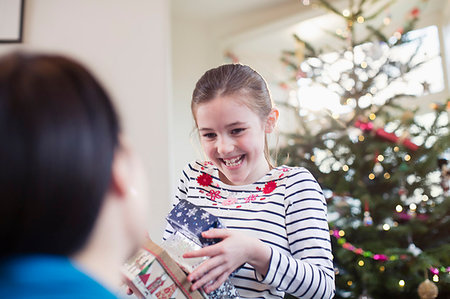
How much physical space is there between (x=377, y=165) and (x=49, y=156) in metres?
2.03

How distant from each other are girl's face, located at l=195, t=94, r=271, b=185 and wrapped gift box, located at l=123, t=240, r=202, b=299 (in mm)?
325

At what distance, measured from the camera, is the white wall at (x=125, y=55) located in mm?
2547

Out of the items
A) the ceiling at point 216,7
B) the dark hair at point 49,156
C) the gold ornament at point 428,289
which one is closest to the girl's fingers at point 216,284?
the dark hair at point 49,156

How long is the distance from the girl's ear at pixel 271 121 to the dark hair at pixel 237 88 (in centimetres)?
2

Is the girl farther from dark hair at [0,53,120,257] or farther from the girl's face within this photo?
dark hair at [0,53,120,257]

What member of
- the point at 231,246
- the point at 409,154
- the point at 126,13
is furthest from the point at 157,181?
the point at 231,246

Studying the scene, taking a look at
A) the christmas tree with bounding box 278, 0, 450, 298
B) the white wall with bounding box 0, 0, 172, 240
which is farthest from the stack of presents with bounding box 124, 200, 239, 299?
the white wall with bounding box 0, 0, 172, 240

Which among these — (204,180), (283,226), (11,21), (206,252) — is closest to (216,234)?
(206,252)

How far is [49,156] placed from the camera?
319 mm

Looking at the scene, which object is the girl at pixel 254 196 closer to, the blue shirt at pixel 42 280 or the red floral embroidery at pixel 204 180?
the red floral embroidery at pixel 204 180

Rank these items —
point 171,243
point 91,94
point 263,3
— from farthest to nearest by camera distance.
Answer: point 263,3
point 171,243
point 91,94

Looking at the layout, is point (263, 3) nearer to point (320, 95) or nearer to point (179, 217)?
point (320, 95)

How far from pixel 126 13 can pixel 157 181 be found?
1018mm

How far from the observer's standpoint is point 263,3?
10.8 ft
